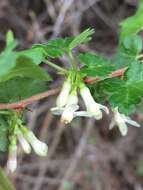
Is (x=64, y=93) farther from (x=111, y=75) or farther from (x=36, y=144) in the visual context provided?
(x=36, y=144)

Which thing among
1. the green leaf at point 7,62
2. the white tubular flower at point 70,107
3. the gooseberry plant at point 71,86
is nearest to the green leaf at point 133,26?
the gooseberry plant at point 71,86

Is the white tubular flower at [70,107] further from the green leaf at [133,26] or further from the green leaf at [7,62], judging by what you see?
the green leaf at [133,26]

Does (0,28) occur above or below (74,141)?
above

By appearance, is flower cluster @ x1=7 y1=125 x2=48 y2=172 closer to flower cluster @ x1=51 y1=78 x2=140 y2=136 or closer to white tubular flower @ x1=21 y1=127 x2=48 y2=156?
white tubular flower @ x1=21 y1=127 x2=48 y2=156

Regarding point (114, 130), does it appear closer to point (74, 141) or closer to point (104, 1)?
point (74, 141)

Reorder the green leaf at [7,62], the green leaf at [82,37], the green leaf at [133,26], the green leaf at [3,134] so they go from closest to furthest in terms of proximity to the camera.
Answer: the green leaf at [7,62] → the green leaf at [82,37] → the green leaf at [3,134] → the green leaf at [133,26]

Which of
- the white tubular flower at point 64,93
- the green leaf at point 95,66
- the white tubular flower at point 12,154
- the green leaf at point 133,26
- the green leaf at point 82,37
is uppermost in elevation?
the green leaf at point 133,26

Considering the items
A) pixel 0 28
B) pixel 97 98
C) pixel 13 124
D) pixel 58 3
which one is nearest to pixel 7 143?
pixel 13 124

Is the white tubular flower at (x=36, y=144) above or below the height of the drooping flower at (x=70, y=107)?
below
